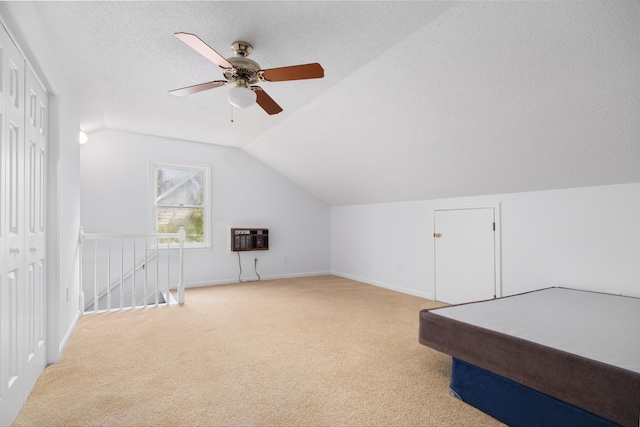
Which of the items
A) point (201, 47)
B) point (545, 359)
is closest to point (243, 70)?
point (201, 47)

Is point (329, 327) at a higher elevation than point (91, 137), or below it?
below

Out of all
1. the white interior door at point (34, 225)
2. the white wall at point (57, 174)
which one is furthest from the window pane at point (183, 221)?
the white interior door at point (34, 225)

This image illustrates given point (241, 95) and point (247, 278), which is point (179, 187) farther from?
point (241, 95)

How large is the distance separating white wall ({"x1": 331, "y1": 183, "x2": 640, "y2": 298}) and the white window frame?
3.07 meters

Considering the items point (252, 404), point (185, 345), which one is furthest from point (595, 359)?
point (185, 345)

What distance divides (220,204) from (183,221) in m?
0.66

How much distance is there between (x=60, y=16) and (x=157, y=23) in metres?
0.57

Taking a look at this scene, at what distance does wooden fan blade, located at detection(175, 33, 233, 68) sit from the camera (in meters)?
1.87

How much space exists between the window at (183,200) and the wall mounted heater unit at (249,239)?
0.46m

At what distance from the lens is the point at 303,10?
2.06m

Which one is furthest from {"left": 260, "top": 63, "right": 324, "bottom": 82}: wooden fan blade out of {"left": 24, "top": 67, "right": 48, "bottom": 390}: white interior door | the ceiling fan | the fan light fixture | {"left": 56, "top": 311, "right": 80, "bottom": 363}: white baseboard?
{"left": 56, "top": 311, "right": 80, "bottom": 363}: white baseboard

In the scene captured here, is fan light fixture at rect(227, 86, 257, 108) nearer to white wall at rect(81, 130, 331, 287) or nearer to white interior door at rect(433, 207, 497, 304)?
white interior door at rect(433, 207, 497, 304)

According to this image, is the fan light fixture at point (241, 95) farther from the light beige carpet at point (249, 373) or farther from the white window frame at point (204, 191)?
the white window frame at point (204, 191)

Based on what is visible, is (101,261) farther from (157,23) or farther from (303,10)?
(303,10)
